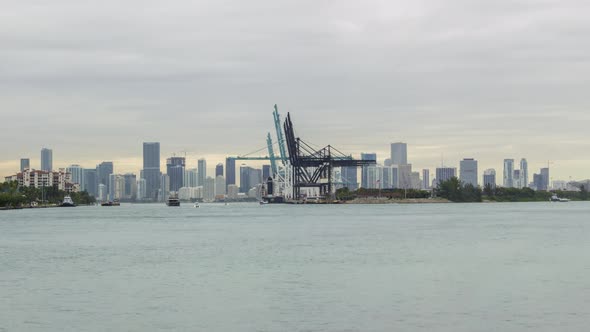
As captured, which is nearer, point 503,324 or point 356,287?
point 503,324

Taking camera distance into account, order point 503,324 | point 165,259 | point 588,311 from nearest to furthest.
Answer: point 503,324
point 588,311
point 165,259

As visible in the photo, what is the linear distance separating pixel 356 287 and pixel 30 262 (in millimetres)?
21794

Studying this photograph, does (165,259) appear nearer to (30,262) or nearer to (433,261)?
(30,262)

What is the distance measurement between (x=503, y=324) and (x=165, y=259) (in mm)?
28028

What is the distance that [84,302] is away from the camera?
3075 centimetres

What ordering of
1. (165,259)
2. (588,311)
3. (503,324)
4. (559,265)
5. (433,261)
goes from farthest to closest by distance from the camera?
1. (165,259)
2. (433,261)
3. (559,265)
4. (588,311)
5. (503,324)

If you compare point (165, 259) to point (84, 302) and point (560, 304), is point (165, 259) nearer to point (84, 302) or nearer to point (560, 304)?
point (84, 302)

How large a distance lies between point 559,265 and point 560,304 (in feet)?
49.3

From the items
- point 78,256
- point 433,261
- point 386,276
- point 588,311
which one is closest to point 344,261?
point 433,261

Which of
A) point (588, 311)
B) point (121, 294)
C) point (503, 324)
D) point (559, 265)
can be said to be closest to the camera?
point (503, 324)

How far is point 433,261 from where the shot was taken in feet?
152

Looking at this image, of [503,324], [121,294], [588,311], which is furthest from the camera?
[121,294]

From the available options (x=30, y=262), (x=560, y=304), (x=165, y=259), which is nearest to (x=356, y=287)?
(x=560, y=304)

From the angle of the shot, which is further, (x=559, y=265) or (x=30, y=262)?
(x=30, y=262)
